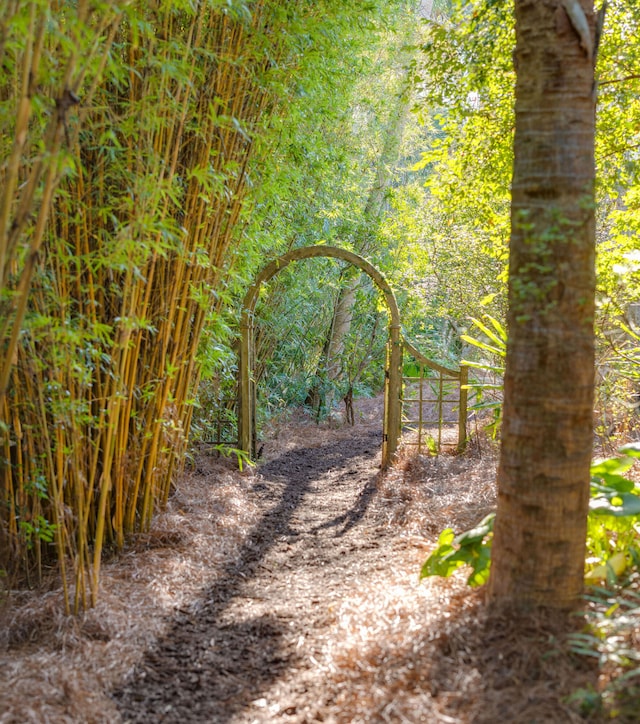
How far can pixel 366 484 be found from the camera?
5188 millimetres

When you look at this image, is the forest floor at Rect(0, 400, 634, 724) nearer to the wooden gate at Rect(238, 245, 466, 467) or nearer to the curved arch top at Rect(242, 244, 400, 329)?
the wooden gate at Rect(238, 245, 466, 467)

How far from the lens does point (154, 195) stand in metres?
2.35

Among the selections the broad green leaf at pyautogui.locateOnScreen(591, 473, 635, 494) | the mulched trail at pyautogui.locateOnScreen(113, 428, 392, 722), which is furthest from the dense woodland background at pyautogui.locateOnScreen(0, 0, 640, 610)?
the broad green leaf at pyautogui.locateOnScreen(591, 473, 635, 494)

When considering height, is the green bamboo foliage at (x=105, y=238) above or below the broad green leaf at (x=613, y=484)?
above

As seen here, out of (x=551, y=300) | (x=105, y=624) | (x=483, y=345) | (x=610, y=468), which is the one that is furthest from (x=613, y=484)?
(x=483, y=345)

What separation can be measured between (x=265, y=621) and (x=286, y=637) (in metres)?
0.19

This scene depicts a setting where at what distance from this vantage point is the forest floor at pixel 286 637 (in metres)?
1.79

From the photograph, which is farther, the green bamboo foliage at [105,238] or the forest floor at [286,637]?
the green bamboo foliage at [105,238]

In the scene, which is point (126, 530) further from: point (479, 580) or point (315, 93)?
point (315, 93)

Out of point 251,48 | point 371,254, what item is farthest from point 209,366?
point 371,254

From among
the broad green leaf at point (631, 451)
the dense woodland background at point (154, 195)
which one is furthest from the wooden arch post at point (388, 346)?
the broad green leaf at point (631, 451)

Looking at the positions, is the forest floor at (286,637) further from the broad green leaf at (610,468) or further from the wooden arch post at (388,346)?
the wooden arch post at (388,346)

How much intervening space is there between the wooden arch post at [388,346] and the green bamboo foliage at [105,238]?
169 centimetres

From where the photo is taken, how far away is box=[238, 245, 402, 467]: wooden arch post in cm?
519
